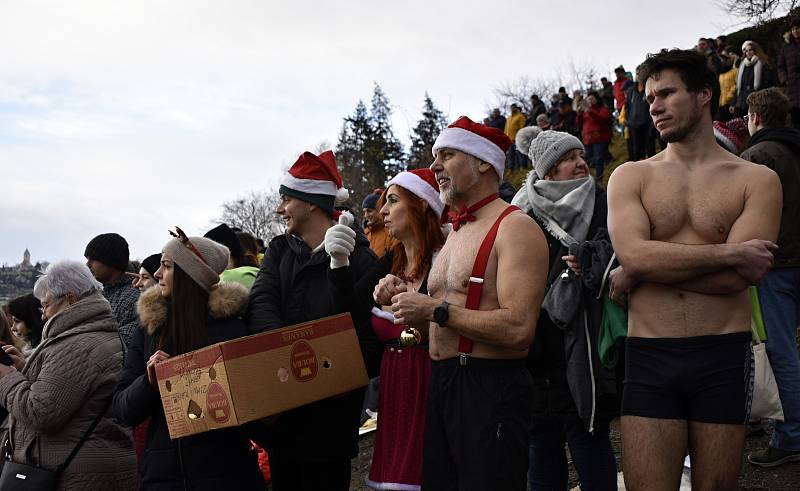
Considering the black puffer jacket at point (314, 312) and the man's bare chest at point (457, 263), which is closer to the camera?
the man's bare chest at point (457, 263)

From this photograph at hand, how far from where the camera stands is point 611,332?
3.75m

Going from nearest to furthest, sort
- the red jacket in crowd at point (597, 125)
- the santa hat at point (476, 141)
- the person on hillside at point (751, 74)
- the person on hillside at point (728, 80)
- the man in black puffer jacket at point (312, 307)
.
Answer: the santa hat at point (476, 141) < the man in black puffer jacket at point (312, 307) < the person on hillside at point (751, 74) < the person on hillside at point (728, 80) < the red jacket in crowd at point (597, 125)

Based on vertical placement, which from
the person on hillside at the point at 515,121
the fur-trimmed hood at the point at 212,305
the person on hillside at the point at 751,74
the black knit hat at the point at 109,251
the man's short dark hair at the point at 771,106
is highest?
the person on hillside at the point at 515,121

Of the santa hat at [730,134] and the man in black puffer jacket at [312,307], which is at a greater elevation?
the santa hat at [730,134]

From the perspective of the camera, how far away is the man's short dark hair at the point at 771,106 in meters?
5.46

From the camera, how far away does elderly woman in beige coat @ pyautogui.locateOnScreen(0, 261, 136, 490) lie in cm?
446

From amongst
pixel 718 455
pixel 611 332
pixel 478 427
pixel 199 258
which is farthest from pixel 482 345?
pixel 199 258

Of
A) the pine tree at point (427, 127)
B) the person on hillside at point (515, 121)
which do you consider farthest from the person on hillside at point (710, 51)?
the pine tree at point (427, 127)

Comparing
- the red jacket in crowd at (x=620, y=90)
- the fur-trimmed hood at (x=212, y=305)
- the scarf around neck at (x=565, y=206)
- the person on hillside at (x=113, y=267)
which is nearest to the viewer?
the fur-trimmed hood at (x=212, y=305)

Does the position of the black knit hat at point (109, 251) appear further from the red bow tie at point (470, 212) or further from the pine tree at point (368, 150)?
the pine tree at point (368, 150)

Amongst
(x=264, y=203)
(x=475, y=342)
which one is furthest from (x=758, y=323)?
(x=264, y=203)

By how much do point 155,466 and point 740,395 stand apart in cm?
282

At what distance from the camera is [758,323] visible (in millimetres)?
3494

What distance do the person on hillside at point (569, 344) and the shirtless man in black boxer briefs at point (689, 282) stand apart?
1.67 feet
